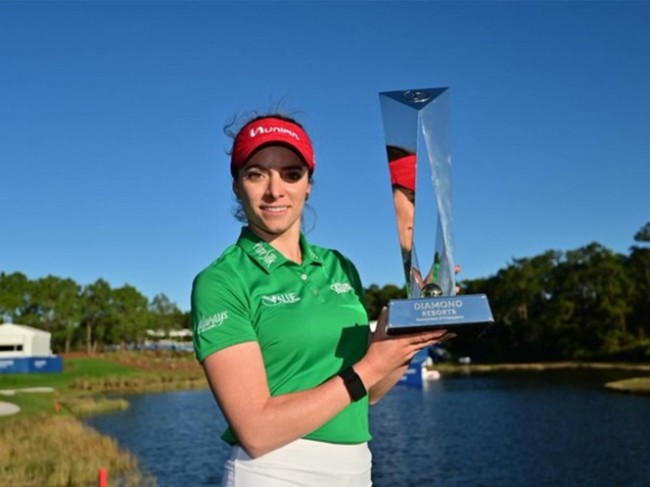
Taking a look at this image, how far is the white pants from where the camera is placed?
75.2 inches

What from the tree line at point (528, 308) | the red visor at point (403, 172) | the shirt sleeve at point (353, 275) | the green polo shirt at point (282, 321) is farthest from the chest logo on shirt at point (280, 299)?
the tree line at point (528, 308)

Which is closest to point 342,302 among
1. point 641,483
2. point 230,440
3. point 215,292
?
point 215,292

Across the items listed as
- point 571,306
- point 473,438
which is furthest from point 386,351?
point 571,306

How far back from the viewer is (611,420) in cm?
3155

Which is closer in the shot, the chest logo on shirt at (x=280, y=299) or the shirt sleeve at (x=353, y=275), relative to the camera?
the chest logo on shirt at (x=280, y=299)

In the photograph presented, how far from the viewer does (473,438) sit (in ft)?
93.2

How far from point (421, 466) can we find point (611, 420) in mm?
13512

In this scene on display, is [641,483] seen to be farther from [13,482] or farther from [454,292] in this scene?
[454,292]

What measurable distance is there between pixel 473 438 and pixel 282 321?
28468 millimetres

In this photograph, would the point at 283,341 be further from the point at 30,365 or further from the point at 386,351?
the point at 30,365

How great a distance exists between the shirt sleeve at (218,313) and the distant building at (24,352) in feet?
223

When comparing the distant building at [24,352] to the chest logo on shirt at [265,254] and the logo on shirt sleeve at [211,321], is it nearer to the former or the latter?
the chest logo on shirt at [265,254]

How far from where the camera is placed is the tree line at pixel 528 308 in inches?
3071

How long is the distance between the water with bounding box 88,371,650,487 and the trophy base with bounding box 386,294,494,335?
65.0 feet
